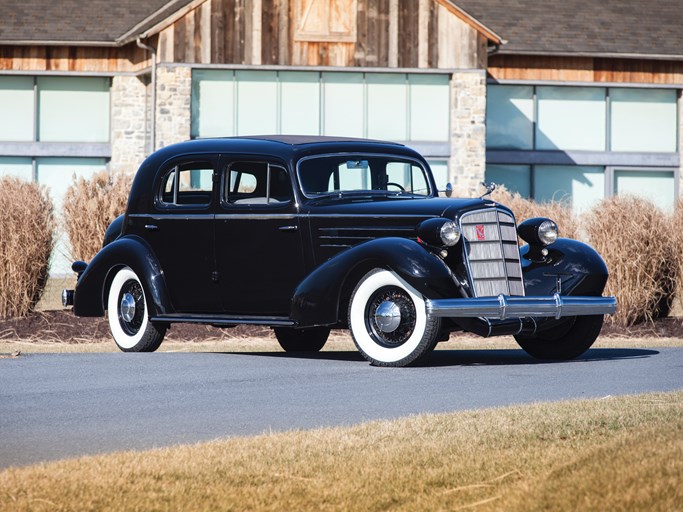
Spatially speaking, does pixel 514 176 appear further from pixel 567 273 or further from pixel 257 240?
pixel 257 240

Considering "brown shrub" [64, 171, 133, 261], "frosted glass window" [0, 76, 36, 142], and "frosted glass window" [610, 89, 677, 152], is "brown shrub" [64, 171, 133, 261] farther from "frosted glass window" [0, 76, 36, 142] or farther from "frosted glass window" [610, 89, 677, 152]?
"frosted glass window" [610, 89, 677, 152]

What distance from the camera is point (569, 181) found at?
32.2 meters

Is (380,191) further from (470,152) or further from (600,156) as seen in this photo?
(600,156)

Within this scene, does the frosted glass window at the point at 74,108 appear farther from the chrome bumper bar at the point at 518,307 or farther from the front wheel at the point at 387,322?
the chrome bumper bar at the point at 518,307

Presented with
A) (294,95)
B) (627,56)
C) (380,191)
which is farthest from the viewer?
(627,56)

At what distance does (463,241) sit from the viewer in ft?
33.3

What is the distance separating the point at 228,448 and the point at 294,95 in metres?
23.0

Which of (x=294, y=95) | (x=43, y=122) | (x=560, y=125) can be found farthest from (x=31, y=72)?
(x=560, y=125)

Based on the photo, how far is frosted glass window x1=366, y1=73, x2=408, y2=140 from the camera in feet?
95.1

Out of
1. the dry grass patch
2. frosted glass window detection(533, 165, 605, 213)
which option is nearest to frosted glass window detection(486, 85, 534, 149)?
frosted glass window detection(533, 165, 605, 213)

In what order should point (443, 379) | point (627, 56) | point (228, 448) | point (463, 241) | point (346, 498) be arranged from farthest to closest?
1. point (627, 56)
2. point (463, 241)
3. point (443, 379)
4. point (228, 448)
5. point (346, 498)

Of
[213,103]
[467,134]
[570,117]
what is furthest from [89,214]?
[570,117]

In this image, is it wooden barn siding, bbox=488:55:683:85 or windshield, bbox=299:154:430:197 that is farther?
wooden barn siding, bbox=488:55:683:85

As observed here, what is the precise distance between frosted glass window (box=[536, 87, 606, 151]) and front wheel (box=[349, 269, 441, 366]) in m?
22.7
